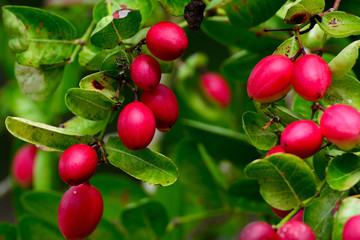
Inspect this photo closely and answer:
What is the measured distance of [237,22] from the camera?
2.94ft

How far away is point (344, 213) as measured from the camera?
0.67m

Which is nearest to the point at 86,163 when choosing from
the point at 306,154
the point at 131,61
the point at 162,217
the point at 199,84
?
the point at 131,61

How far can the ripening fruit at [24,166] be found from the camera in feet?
4.88

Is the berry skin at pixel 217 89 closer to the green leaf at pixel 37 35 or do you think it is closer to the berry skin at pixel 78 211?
the green leaf at pixel 37 35

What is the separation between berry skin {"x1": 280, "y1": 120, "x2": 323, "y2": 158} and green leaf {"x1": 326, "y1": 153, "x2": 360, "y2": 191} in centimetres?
4

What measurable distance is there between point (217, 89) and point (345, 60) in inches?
41.5

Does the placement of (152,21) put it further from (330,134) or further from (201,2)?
(330,134)

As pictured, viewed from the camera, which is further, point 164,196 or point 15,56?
point 164,196

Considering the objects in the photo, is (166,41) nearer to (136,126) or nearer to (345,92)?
(136,126)

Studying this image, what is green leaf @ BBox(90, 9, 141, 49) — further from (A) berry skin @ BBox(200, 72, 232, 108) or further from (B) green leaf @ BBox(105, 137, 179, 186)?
(A) berry skin @ BBox(200, 72, 232, 108)

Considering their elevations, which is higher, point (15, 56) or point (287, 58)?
point (287, 58)

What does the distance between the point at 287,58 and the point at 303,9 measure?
74 millimetres

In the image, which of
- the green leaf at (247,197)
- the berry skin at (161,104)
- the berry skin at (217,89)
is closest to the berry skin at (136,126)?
the berry skin at (161,104)

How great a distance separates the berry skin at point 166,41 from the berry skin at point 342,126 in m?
0.22
